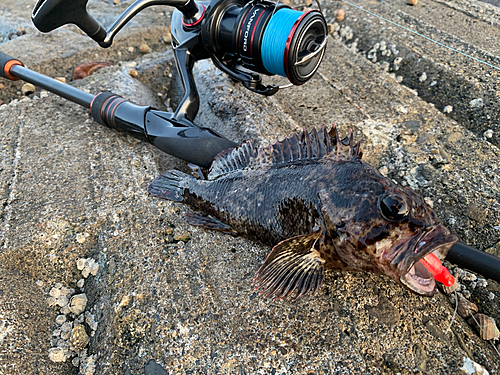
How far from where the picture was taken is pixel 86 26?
271cm

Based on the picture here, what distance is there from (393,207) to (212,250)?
1.25 metres

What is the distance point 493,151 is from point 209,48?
8.75 feet

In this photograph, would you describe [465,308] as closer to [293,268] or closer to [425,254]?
[425,254]

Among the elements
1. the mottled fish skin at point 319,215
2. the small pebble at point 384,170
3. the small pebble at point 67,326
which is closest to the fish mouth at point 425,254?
the mottled fish skin at point 319,215

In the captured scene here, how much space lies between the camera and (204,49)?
10.7 feet

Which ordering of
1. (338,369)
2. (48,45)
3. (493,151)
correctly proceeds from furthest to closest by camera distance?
(48,45), (493,151), (338,369)

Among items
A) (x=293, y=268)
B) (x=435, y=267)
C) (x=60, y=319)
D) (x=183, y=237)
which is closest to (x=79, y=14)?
(x=183, y=237)

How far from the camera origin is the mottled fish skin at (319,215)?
180 cm

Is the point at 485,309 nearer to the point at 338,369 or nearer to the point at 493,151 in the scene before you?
the point at 338,369


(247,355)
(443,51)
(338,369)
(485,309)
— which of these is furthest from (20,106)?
(443,51)

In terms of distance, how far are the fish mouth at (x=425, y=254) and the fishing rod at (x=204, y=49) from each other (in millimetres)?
1564

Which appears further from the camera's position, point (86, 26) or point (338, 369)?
point (86, 26)

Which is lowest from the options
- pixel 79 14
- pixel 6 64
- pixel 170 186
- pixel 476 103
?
pixel 170 186

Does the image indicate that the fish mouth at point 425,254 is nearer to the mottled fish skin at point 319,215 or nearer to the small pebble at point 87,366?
the mottled fish skin at point 319,215
